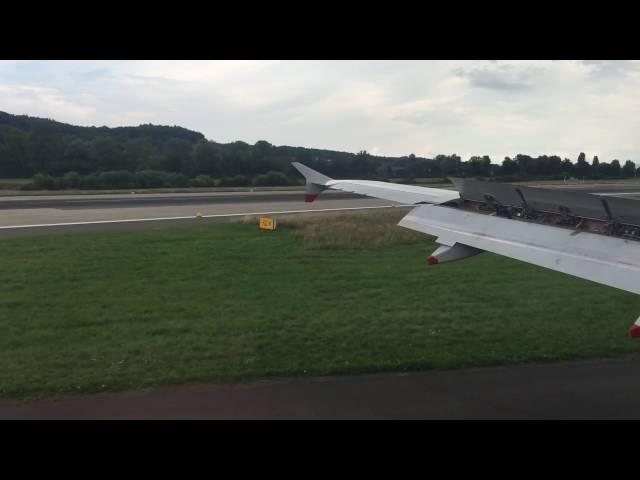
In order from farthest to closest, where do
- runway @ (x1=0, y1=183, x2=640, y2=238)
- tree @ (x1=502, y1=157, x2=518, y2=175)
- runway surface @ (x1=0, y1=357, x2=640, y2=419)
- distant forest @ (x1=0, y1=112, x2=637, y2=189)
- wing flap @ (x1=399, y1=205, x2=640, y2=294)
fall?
distant forest @ (x1=0, y1=112, x2=637, y2=189) < runway @ (x1=0, y1=183, x2=640, y2=238) < tree @ (x1=502, y1=157, x2=518, y2=175) < runway surface @ (x1=0, y1=357, x2=640, y2=419) < wing flap @ (x1=399, y1=205, x2=640, y2=294)

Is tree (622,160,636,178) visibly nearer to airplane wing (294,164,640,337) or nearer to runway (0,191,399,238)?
runway (0,191,399,238)

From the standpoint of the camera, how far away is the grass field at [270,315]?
7.48m

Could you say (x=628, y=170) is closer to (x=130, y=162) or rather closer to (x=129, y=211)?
(x=129, y=211)

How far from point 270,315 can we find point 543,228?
6.77m

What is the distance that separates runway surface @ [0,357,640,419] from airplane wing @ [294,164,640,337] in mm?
2185

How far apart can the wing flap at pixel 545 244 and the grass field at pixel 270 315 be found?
3.11 metres

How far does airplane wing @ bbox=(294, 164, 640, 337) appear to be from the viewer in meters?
3.44

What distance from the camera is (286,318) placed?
9930 mm

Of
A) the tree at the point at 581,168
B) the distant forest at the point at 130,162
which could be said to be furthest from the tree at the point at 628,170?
the tree at the point at 581,168

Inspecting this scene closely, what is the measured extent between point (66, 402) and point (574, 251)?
5.74 metres

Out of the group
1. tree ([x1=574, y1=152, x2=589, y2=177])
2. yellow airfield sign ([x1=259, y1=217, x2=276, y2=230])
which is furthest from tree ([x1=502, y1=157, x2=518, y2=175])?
yellow airfield sign ([x1=259, y1=217, x2=276, y2=230])

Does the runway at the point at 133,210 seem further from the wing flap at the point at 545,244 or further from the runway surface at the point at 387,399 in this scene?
the wing flap at the point at 545,244

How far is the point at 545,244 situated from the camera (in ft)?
12.9

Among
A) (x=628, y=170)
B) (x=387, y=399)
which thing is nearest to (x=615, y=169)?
(x=628, y=170)
